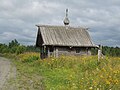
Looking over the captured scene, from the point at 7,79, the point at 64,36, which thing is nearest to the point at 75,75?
the point at 7,79

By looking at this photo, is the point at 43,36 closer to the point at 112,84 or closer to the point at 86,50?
the point at 86,50

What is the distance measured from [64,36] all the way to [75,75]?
19012mm

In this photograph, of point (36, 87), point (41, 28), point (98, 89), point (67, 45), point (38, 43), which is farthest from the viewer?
point (38, 43)

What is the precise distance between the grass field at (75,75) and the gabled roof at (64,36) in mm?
3552

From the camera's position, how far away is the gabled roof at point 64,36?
3275cm

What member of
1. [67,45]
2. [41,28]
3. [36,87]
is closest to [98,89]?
[36,87]

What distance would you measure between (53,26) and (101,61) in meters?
17.9

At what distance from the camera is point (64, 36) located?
34.3 m

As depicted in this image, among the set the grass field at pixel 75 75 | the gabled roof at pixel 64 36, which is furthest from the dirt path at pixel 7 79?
the gabled roof at pixel 64 36

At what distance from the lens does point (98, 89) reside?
942 cm

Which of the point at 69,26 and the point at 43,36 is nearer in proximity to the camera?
the point at 43,36

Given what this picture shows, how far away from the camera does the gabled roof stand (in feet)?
107

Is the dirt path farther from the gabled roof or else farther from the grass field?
the gabled roof

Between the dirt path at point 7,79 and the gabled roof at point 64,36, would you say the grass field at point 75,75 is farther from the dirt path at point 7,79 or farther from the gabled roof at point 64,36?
the gabled roof at point 64,36
